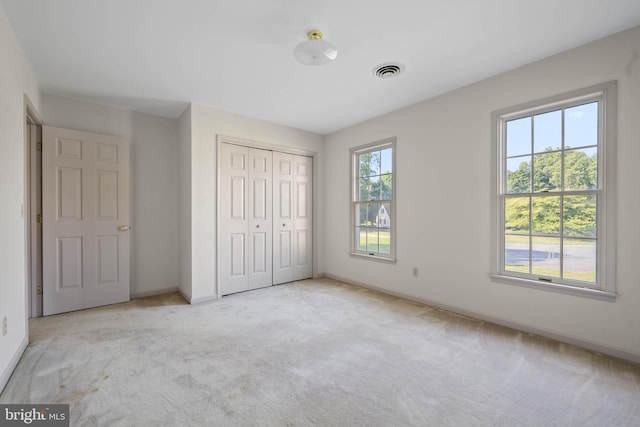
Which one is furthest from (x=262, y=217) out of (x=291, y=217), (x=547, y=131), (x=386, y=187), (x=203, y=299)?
(x=547, y=131)

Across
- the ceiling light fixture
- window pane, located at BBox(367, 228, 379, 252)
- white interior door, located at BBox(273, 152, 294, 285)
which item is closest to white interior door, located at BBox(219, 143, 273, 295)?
white interior door, located at BBox(273, 152, 294, 285)

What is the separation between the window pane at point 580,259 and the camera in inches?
97.1

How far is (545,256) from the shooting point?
2.72 m

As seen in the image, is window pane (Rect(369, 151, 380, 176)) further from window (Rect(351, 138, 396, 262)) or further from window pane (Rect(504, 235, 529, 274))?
window pane (Rect(504, 235, 529, 274))

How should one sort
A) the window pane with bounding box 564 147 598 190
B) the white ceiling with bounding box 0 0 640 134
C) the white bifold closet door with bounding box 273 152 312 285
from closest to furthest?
the white ceiling with bounding box 0 0 640 134 < the window pane with bounding box 564 147 598 190 < the white bifold closet door with bounding box 273 152 312 285

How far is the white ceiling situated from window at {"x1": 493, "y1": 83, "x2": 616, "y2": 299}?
583mm

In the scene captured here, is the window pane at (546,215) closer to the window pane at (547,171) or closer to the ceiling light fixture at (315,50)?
the window pane at (547,171)

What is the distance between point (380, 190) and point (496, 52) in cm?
218

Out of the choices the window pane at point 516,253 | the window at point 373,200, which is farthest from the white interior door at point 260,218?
the window pane at point 516,253

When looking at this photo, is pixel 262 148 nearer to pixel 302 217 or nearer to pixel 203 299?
pixel 302 217

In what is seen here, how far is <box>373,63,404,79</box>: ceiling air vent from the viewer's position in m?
2.78

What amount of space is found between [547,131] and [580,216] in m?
0.86

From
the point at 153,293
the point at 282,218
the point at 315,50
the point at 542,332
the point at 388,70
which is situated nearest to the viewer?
the point at 315,50

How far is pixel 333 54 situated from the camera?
2.28 m
